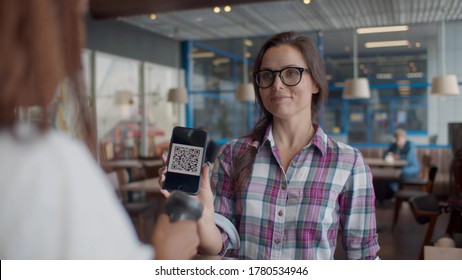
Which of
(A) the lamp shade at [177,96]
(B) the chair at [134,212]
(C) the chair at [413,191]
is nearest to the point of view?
(B) the chair at [134,212]

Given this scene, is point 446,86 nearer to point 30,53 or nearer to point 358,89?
point 358,89

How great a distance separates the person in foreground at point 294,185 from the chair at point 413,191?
12.0ft

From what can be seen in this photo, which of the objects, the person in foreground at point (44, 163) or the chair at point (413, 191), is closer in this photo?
the person in foreground at point (44, 163)

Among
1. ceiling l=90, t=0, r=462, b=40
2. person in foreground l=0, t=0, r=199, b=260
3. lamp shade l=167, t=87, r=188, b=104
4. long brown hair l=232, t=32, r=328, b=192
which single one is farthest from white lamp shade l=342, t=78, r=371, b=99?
person in foreground l=0, t=0, r=199, b=260

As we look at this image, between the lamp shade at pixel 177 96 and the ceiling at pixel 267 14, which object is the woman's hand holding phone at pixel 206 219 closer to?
the ceiling at pixel 267 14

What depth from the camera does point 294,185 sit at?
109 cm

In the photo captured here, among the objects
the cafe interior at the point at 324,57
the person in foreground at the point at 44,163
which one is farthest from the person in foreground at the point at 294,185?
the cafe interior at the point at 324,57

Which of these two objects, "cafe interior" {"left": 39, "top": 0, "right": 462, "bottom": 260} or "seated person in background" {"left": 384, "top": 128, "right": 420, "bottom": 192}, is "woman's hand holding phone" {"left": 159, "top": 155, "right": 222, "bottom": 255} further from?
"seated person in background" {"left": 384, "top": 128, "right": 420, "bottom": 192}

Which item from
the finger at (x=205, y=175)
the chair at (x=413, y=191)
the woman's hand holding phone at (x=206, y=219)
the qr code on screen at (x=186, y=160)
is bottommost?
the chair at (x=413, y=191)

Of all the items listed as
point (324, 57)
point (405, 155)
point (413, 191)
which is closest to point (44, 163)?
point (413, 191)

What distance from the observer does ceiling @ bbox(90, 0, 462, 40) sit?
5184 mm

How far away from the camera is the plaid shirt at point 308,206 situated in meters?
1.06

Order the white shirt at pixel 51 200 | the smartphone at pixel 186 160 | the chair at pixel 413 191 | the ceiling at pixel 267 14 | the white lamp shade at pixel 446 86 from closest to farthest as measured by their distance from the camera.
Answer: the white shirt at pixel 51 200
the smartphone at pixel 186 160
the chair at pixel 413 191
the ceiling at pixel 267 14
the white lamp shade at pixel 446 86
